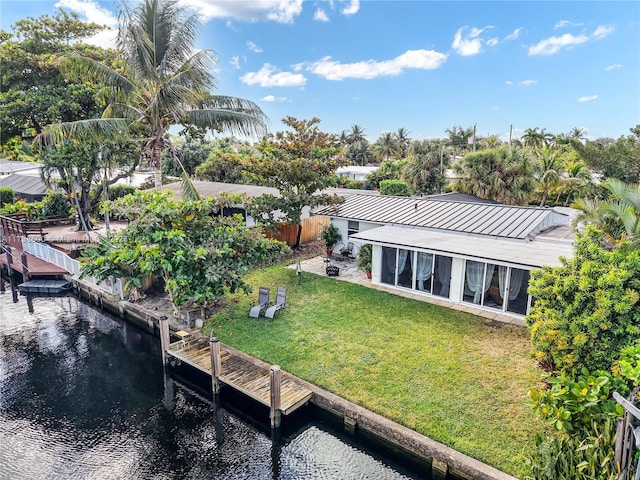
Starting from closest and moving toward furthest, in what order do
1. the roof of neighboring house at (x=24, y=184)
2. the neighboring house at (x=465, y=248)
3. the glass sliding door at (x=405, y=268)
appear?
the neighboring house at (x=465, y=248) < the glass sliding door at (x=405, y=268) < the roof of neighboring house at (x=24, y=184)

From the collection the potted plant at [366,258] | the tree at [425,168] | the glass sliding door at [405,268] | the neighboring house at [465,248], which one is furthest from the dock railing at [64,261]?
the tree at [425,168]

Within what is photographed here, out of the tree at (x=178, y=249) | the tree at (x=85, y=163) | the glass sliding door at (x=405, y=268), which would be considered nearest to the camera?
the tree at (x=178, y=249)

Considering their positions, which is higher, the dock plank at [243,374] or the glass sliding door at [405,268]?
the glass sliding door at [405,268]

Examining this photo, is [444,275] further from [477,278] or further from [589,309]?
[589,309]

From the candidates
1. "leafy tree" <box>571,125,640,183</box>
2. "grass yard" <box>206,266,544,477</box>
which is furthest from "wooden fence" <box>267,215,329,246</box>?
Answer: "leafy tree" <box>571,125,640,183</box>

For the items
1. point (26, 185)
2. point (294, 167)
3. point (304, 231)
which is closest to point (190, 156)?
point (26, 185)

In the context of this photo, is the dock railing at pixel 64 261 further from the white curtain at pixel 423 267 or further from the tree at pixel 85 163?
the white curtain at pixel 423 267

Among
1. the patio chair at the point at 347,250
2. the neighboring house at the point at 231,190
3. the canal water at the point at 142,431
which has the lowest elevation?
the canal water at the point at 142,431

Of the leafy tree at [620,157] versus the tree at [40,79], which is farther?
the leafy tree at [620,157]
